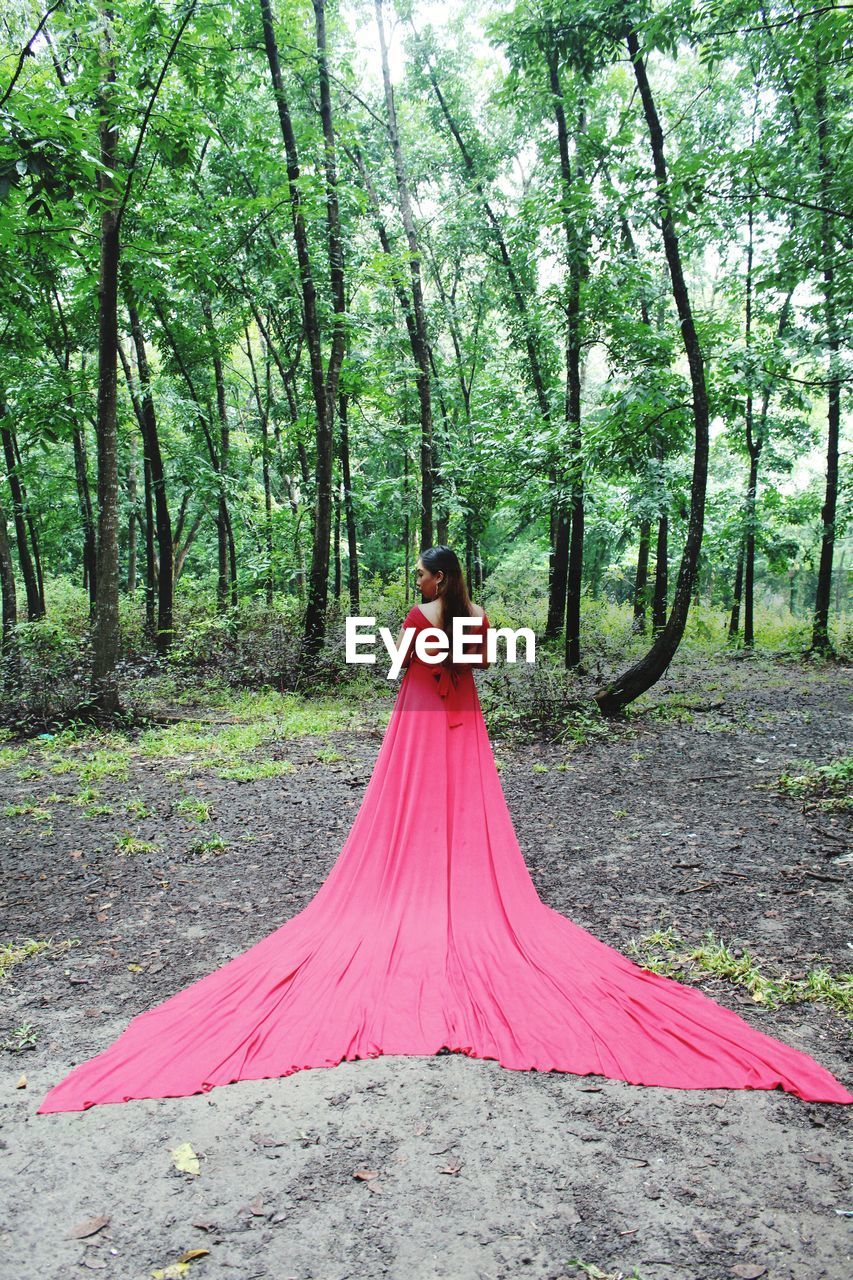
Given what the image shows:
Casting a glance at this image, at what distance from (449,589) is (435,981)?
2.16 meters

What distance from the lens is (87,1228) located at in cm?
220

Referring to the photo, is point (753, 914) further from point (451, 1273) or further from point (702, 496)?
point (702, 496)

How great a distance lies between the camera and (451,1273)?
6.64ft

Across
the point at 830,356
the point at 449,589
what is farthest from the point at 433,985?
the point at 830,356

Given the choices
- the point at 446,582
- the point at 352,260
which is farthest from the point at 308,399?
the point at 446,582

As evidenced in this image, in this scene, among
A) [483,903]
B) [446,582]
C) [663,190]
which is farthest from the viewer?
[663,190]

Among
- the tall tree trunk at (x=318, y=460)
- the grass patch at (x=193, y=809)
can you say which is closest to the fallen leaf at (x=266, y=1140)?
the grass patch at (x=193, y=809)

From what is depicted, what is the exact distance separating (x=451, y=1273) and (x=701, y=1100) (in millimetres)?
1218

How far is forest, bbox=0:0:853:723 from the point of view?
7.36 meters

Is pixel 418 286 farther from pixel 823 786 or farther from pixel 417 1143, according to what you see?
pixel 417 1143

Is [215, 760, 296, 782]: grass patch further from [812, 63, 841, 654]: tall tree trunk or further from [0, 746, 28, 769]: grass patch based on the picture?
[812, 63, 841, 654]: tall tree trunk

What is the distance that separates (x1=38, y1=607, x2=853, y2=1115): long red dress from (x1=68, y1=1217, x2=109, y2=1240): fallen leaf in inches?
22.6

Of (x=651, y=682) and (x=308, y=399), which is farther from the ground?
(x=308, y=399)

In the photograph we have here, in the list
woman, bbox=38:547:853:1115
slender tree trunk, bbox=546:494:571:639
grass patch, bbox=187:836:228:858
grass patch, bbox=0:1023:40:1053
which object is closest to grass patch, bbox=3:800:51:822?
grass patch, bbox=187:836:228:858
